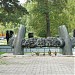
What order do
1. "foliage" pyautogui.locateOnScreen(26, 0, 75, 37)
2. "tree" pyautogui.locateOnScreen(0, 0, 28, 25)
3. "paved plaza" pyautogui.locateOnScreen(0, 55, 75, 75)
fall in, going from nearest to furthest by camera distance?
"paved plaza" pyautogui.locateOnScreen(0, 55, 75, 75)
"tree" pyautogui.locateOnScreen(0, 0, 28, 25)
"foliage" pyautogui.locateOnScreen(26, 0, 75, 37)

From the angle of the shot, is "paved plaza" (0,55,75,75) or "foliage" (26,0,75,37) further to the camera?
"foliage" (26,0,75,37)

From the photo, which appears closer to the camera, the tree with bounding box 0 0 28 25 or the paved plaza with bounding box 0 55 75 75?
the paved plaza with bounding box 0 55 75 75

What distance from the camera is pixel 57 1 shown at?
192 feet

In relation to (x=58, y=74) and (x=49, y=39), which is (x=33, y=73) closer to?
(x=58, y=74)

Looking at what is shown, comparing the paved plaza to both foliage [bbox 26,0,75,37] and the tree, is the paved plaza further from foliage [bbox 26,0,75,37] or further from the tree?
foliage [bbox 26,0,75,37]

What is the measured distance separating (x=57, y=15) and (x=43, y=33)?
13.3 feet

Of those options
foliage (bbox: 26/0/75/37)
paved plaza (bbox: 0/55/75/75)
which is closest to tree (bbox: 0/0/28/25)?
foliage (bbox: 26/0/75/37)

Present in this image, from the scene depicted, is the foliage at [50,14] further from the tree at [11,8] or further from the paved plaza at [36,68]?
the paved plaza at [36,68]

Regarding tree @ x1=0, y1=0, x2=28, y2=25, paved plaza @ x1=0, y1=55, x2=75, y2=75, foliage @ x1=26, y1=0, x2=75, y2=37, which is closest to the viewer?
paved plaza @ x1=0, y1=55, x2=75, y2=75

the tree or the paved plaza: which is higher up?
→ the tree

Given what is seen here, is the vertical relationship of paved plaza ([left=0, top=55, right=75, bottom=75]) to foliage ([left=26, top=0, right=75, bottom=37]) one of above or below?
below

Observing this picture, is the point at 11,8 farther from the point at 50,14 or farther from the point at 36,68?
the point at 36,68

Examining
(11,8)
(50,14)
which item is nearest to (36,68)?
(11,8)

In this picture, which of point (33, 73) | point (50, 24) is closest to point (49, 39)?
point (33, 73)
